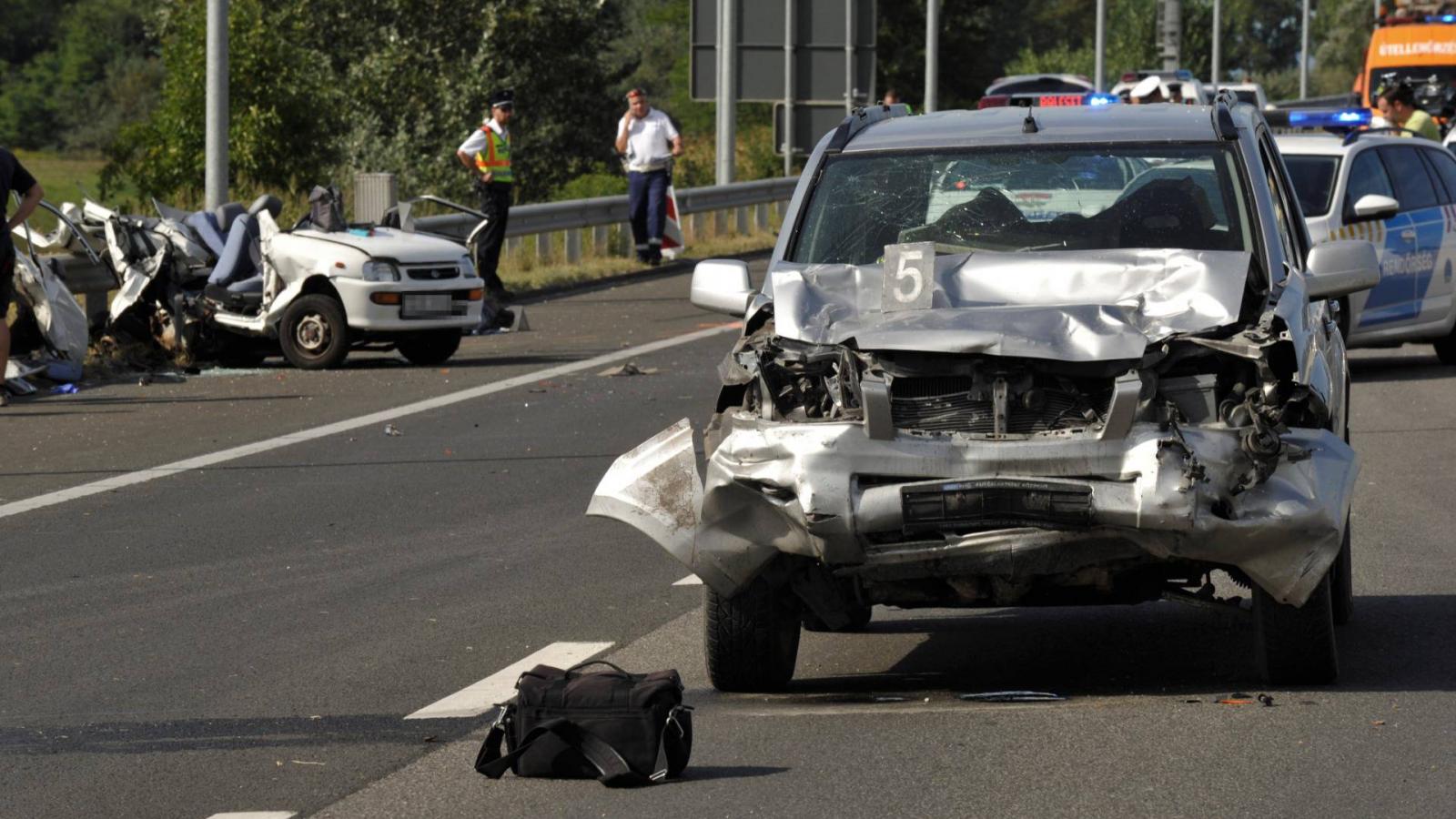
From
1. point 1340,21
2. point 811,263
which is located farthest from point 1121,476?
point 1340,21

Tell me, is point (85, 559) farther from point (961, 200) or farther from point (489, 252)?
point (489, 252)

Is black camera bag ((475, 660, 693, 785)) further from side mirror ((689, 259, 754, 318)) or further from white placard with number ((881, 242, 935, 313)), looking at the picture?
side mirror ((689, 259, 754, 318))

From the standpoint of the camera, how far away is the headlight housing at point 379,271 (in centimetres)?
1662

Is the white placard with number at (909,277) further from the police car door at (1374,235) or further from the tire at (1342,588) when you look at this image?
the police car door at (1374,235)

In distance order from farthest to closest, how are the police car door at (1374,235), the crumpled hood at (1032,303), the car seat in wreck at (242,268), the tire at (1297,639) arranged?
1. the car seat in wreck at (242,268)
2. the police car door at (1374,235)
3. the tire at (1297,639)
4. the crumpled hood at (1032,303)

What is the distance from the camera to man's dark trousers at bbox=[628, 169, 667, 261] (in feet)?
87.6

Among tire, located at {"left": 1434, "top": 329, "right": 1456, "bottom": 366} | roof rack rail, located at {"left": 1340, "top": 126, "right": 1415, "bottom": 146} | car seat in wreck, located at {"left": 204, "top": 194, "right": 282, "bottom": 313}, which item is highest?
roof rack rail, located at {"left": 1340, "top": 126, "right": 1415, "bottom": 146}

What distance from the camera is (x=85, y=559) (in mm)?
9516

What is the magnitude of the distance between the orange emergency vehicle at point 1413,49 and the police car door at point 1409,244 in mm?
30948

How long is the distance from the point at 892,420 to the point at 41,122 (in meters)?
104

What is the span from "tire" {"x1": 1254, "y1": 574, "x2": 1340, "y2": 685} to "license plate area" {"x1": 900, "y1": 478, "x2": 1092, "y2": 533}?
0.74 meters

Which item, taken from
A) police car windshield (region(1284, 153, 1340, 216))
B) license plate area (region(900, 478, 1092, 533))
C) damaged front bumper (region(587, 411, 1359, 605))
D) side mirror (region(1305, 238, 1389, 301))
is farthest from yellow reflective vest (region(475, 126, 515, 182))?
license plate area (region(900, 478, 1092, 533))

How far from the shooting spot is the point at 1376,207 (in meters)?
14.3

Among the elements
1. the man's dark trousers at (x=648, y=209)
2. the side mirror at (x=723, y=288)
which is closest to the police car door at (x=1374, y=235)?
the side mirror at (x=723, y=288)
